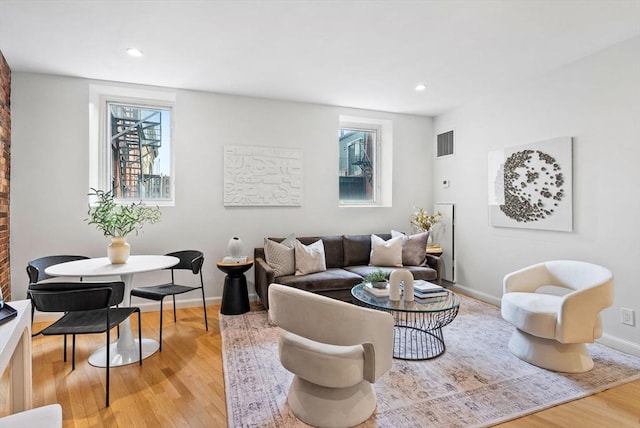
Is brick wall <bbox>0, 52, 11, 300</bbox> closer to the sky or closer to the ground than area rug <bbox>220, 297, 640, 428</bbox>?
closer to the sky

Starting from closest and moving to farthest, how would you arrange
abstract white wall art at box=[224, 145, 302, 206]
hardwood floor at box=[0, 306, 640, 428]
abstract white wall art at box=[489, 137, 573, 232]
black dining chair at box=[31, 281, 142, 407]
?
hardwood floor at box=[0, 306, 640, 428]
black dining chair at box=[31, 281, 142, 407]
abstract white wall art at box=[489, 137, 573, 232]
abstract white wall art at box=[224, 145, 302, 206]

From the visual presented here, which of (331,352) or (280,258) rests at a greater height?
(280,258)

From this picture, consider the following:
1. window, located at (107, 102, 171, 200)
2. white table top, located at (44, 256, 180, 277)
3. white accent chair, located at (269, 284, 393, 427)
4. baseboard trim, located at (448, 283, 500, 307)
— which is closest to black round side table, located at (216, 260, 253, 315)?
white table top, located at (44, 256, 180, 277)

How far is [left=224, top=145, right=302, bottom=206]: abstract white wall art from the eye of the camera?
4.19 metres

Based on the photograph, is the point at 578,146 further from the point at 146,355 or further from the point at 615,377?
the point at 146,355

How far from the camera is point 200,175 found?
4.08 meters

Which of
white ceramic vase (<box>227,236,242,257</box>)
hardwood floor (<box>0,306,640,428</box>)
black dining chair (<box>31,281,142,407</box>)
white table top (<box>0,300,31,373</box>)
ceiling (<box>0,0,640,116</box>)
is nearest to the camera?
white table top (<box>0,300,31,373</box>)

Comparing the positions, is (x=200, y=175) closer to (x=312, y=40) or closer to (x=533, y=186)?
(x=312, y=40)

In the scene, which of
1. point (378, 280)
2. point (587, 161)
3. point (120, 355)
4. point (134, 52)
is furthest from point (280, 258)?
point (587, 161)

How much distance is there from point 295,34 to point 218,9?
2.04 feet

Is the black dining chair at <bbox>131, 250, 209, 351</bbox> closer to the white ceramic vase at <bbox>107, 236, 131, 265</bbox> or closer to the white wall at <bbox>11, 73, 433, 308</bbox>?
the white ceramic vase at <bbox>107, 236, 131, 265</bbox>

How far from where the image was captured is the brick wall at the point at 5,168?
124 inches

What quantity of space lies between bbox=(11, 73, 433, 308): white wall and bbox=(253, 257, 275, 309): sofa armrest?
376 millimetres

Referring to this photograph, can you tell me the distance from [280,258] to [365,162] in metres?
2.25
